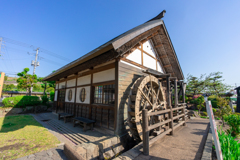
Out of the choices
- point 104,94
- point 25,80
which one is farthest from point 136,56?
point 25,80

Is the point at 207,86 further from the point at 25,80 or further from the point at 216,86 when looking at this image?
the point at 25,80

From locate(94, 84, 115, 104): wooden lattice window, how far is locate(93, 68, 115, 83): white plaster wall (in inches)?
13.5

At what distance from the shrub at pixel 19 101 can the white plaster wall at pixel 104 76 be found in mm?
10281

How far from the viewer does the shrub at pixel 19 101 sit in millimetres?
9575

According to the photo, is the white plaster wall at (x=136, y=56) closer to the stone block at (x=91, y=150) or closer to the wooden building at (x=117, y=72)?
the wooden building at (x=117, y=72)

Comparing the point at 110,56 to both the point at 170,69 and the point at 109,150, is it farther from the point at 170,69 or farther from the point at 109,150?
the point at 170,69

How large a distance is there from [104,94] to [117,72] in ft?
4.42

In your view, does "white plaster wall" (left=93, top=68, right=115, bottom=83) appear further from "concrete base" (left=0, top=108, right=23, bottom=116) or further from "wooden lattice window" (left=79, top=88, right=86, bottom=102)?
"concrete base" (left=0, top=108, right=23, bottom=116)

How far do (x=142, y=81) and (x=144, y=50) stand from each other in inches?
84.3

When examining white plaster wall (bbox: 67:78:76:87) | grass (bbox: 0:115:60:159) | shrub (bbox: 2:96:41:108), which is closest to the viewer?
grass (bbox: 0:115:60:159)

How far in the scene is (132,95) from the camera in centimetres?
388

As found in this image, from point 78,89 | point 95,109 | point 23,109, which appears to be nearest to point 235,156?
point 95,109

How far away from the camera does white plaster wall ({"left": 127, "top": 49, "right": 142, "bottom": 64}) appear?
459 centimetres

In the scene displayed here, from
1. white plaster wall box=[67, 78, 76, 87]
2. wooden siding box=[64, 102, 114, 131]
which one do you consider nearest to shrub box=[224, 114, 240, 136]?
wooden siding box=[64, 102, 114, 131]
